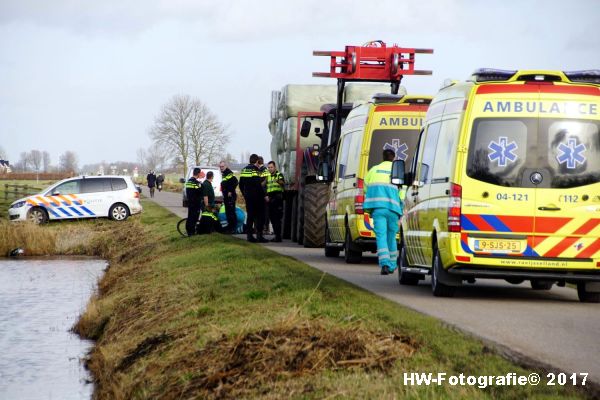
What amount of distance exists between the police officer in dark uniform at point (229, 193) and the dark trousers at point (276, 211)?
0.96 metres

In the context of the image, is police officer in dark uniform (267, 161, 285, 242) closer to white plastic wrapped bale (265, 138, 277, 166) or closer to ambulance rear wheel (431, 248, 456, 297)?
white plastic wrapped bale (265, 138, 277, 166)

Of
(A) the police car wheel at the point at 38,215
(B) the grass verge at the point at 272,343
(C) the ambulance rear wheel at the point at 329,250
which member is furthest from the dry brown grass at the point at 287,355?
(A) the police car wheel at the point at 38,215

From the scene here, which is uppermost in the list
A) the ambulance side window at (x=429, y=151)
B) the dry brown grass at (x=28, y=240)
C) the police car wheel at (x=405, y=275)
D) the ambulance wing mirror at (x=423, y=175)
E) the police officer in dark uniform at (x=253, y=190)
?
the ambulance side window at (x=429, y=151)

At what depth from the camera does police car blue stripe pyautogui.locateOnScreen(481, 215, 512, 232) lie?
43.8ft

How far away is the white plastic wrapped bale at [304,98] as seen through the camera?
28344 mm

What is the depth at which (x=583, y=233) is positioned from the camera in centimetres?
1336

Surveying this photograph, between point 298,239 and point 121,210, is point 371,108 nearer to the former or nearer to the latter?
point 298,239

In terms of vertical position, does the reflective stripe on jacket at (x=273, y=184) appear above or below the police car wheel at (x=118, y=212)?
above

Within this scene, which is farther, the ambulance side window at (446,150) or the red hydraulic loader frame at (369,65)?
the red hydraulic loader frame at (369,65)

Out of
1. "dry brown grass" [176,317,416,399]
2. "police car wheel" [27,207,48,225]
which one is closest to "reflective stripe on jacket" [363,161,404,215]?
"dry brown grass" [176,317,416,399]

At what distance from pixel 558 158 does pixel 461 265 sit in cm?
160

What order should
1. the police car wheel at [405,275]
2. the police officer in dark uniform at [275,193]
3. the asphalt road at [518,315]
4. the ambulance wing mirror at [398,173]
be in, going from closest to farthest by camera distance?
the asphalt road at [518,315]
the ambulance wing mirror at [398,173]
the police car wheel at [405,275]
the police officer in dark uniform at [275,193]

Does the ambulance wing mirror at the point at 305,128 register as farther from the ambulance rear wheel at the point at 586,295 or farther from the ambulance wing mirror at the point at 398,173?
the ambulance rear wheel at the point at 586,295

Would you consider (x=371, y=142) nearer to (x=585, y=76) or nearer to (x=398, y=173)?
(x=398, y=173)
